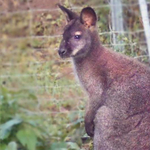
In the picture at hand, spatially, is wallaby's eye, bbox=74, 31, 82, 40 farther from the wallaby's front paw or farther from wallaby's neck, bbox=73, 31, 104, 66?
the wallaby's front paw

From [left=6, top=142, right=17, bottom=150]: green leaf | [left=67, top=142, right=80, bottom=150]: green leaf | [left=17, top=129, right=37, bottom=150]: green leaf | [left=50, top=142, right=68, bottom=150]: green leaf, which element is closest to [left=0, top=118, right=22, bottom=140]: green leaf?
[left=17, top=129, right=37, bottom=150]: green leaf

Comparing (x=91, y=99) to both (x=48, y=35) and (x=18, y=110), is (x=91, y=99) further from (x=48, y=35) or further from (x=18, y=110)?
(x=18, y=110)

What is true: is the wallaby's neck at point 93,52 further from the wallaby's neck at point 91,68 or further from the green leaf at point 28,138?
the green leaf at point 28,138

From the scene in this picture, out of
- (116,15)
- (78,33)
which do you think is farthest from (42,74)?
(78,33)

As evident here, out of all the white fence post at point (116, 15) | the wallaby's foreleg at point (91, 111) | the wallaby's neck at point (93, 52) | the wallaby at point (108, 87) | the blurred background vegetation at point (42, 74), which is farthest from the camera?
the white fence post at point (116, 15)

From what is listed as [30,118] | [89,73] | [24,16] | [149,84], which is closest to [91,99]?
[89,73]

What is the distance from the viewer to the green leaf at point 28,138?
6715 mm

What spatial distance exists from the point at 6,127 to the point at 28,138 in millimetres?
339

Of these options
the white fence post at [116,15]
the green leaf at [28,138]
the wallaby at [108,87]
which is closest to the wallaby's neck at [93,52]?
the wallaby at [108,87]

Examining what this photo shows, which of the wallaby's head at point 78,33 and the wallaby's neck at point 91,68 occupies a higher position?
the wallaby's head at point 78,33

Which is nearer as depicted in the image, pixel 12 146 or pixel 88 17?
pixel 88 17

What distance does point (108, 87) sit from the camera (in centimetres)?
505

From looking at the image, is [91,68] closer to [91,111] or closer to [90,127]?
[91,111]

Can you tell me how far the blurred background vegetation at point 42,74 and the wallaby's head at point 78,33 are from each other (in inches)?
29.6
